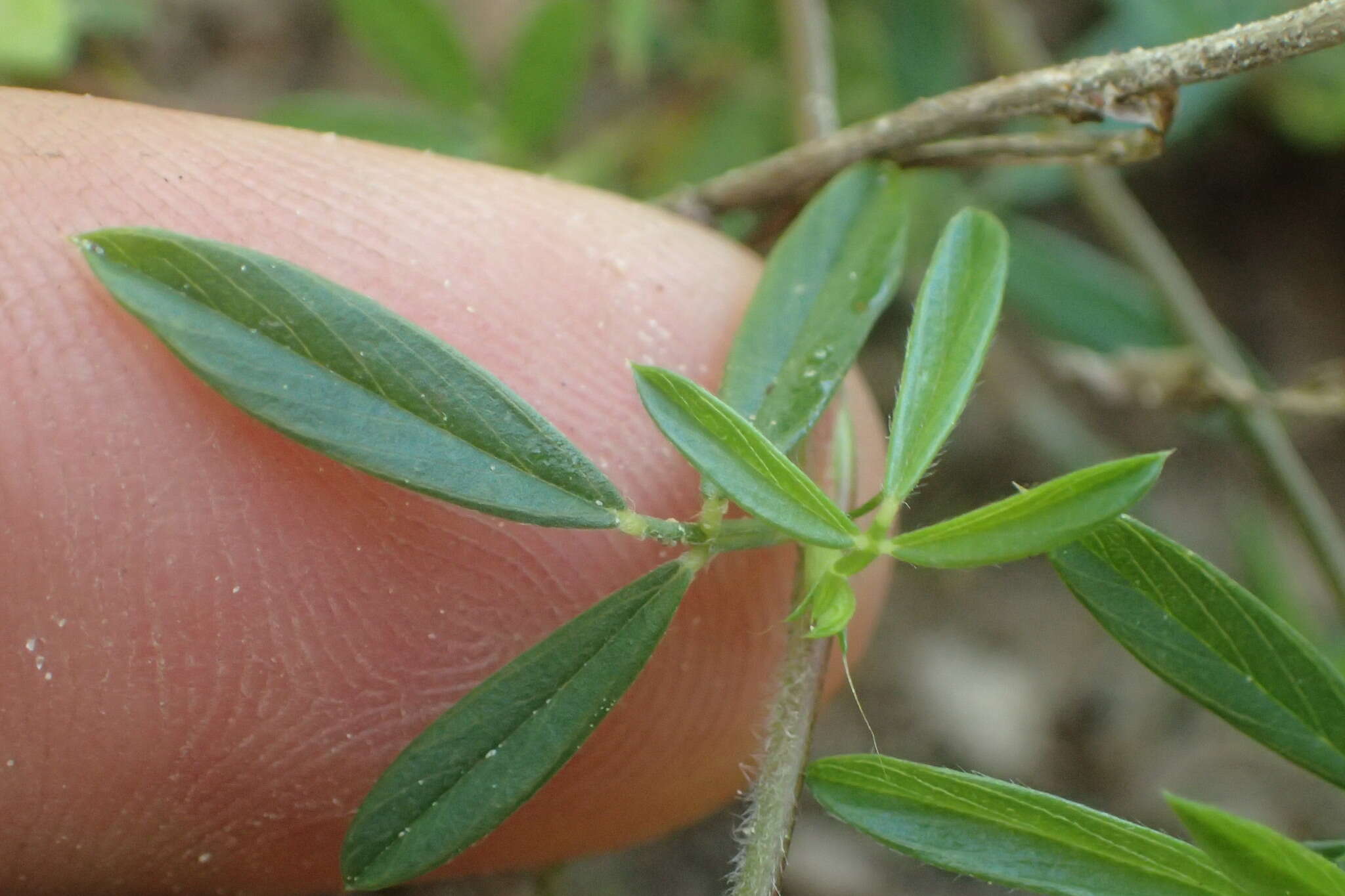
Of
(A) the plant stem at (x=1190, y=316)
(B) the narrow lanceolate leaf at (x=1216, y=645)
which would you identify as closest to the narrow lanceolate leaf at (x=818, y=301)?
(B) the narrow lanceolate leaf at (x=1216, y=645)

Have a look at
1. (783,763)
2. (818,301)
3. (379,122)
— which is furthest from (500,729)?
(379,122)

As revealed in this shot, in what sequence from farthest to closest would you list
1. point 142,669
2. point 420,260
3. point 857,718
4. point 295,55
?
point 295,55, point 857,718, point 420,260, point 142,669

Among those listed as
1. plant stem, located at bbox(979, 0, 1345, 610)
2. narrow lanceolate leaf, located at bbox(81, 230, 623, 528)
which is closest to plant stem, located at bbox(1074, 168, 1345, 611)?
plant stem, located at bbox(979, 0, 1345, 610)

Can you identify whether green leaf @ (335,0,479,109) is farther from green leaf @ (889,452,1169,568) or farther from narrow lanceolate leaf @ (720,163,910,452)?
green leaf @ (889,452,1169,568)

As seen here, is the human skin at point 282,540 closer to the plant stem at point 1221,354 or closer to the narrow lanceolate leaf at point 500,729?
the narrow lanceolate leaf at point 500,729

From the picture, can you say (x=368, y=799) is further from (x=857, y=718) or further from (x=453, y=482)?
(x=857, y=718)

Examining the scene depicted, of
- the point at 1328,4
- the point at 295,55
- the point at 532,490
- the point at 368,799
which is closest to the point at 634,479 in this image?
the point at 532,490

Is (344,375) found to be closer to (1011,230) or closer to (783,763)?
(783,763)

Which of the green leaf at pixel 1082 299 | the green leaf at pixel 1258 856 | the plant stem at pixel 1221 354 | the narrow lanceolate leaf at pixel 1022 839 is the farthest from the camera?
the green leaf at pixel 1082 299
